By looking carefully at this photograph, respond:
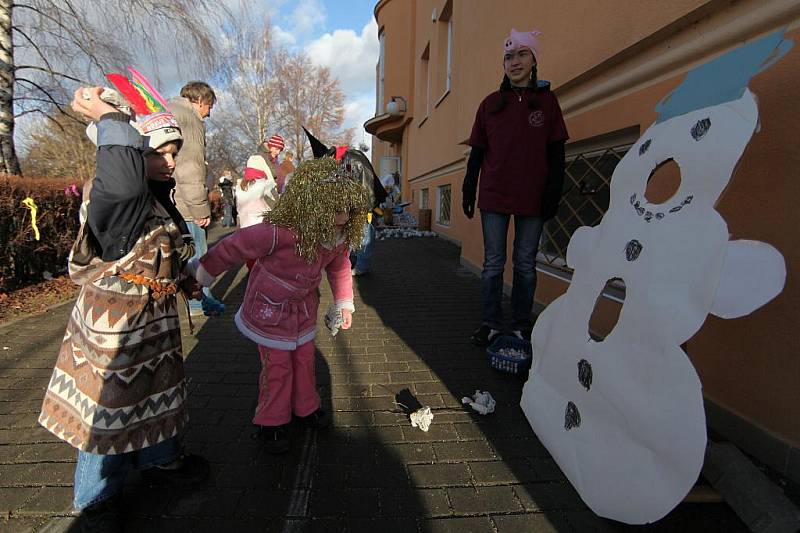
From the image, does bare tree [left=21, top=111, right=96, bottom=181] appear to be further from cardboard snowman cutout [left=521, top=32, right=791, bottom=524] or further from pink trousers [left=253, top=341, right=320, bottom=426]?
cardboard snowman cutout [left=521, top=32, right=791, bottom=524]

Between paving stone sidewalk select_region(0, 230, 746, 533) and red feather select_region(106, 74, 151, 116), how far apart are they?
1676 mm

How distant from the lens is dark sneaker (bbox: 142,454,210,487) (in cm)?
182

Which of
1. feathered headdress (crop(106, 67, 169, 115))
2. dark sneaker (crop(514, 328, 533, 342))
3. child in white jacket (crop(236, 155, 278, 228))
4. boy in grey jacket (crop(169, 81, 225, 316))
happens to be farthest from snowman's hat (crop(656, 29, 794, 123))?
boy in grey jacket (crop(169, 81, 225, 316))

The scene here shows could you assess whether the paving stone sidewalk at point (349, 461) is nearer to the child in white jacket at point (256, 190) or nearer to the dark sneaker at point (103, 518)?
the dark sneaker at point (103, 518)

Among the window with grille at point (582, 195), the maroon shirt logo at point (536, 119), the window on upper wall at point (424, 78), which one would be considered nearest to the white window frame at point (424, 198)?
the window on upper wall at point (424, 78)

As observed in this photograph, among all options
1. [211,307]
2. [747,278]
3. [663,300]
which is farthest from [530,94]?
[211,307]

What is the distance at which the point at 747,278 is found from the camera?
1.29m

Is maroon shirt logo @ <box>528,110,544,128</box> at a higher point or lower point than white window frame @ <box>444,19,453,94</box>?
lower

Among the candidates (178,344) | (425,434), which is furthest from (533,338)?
(178,344)

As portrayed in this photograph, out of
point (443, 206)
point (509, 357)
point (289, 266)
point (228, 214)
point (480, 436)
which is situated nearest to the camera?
point (289, 266)

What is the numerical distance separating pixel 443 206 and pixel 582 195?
25.1ft

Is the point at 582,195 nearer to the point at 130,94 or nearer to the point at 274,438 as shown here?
the point at 274,438

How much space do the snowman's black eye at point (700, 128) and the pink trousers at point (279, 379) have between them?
2003 mm

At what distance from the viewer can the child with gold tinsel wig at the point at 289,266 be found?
6.22 feet
